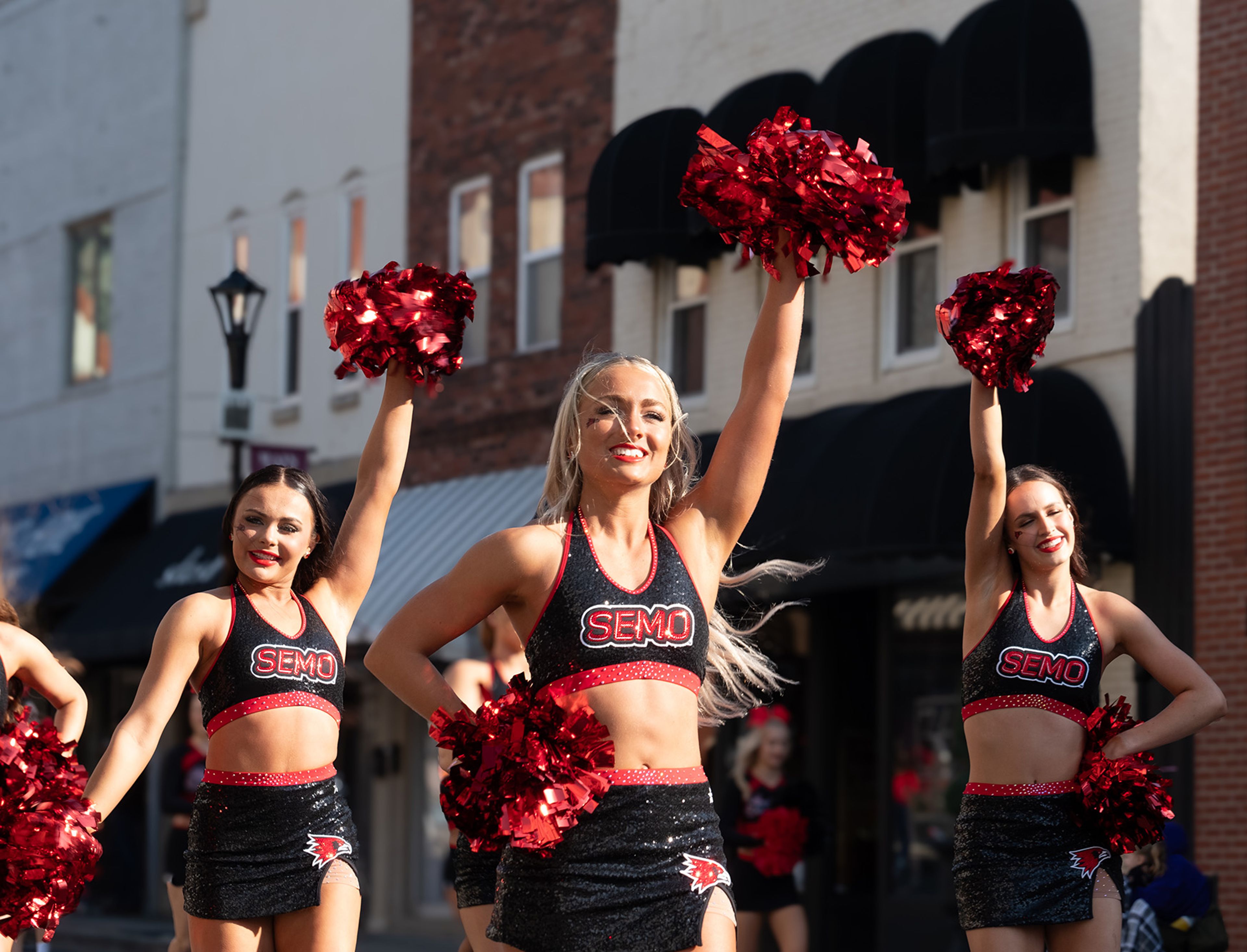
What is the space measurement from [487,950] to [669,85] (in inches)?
424

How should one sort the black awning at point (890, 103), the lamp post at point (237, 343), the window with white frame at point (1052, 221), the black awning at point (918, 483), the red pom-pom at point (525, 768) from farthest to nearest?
the lamp post at point (237, 343) → the black awning at point (890, 103) → the window with white frame at point (1052, 221) → the black awning at point (918, 483) → the red pom-pom at point (525, 768)

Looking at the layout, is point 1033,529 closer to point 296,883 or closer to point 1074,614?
point 1074,614

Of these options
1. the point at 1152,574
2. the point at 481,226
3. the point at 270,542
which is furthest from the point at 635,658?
the point at 481,226

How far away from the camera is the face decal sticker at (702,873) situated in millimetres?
4121

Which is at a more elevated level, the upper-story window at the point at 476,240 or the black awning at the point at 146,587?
the upper-story window at the point at 476,240

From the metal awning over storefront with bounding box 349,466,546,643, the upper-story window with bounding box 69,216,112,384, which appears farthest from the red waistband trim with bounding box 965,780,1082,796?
the upper-story window with bounding box 69,216,112,384

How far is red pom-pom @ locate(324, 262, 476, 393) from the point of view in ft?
16.0

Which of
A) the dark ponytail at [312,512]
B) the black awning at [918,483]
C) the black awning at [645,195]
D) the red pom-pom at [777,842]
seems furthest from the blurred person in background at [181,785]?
the black awning at [645,195]

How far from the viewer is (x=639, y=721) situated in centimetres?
416

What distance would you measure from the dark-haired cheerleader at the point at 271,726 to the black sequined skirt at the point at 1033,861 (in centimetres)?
185

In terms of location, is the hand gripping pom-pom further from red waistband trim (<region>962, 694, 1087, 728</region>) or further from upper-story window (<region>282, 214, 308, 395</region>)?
upper-story window (<region>282, 214, 308, 395</region>)

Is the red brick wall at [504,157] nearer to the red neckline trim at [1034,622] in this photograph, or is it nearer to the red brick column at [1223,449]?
the red brick column at [1223,449]

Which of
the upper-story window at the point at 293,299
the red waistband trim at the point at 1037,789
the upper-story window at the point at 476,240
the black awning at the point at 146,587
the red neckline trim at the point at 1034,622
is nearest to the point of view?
the red waistband trim at the point at 1037,789

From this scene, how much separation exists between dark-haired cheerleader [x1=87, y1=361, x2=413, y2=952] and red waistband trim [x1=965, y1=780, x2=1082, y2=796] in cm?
189
